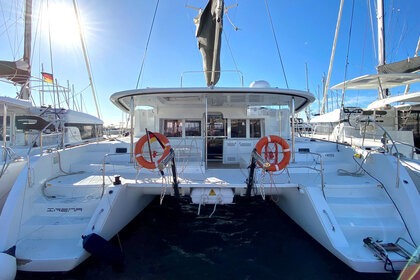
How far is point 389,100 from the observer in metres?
9.62

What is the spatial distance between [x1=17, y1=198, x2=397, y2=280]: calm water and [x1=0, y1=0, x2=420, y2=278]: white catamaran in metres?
0.31

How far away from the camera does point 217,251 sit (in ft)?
13.4

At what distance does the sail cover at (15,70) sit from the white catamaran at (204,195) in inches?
231

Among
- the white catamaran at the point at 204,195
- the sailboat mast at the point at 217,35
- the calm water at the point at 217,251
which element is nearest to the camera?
the white catamaran at the point at 204,195

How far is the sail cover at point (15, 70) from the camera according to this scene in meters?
9.07

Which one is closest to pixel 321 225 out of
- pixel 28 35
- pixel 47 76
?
pixel 47 76

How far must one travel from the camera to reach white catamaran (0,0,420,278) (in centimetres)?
323

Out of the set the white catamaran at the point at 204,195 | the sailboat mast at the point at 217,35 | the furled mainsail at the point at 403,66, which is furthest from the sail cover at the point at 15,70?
the furled mainsail at the point at 403,66

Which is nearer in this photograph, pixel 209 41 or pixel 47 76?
pixel 209 41

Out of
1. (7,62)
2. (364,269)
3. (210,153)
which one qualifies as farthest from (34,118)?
(364,269)

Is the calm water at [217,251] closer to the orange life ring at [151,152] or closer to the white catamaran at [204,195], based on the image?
the white catamaran at [204,195]

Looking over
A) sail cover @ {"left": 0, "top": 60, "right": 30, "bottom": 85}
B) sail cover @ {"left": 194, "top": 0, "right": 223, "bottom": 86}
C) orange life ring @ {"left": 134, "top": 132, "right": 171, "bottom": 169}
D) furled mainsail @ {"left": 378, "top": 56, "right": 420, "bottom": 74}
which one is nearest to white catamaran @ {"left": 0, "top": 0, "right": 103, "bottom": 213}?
sail cover @ {"left": 0, "top": 60, "right": 30, "bottom": 85}

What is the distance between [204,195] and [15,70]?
9.19 metres

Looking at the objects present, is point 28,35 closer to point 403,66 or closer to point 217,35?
point 217,35
